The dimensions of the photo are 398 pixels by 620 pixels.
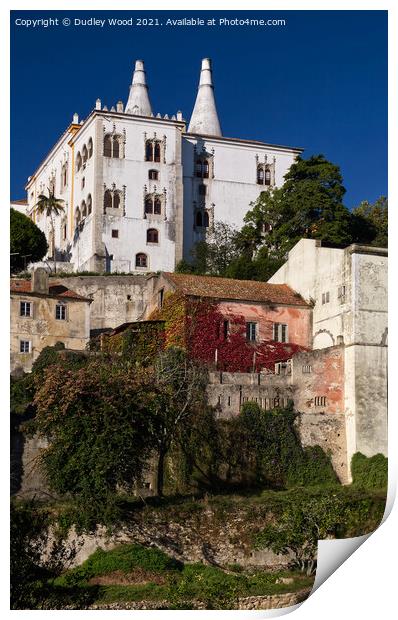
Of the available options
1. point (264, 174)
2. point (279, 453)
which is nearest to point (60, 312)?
point (279, 453)

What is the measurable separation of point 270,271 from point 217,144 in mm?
11068

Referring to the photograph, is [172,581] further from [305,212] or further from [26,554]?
[305,212]

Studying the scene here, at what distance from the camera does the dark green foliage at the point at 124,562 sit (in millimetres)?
18406

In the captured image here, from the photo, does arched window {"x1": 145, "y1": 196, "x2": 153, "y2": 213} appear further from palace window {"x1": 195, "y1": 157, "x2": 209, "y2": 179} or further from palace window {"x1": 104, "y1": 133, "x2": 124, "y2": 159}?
palace window {"x1": 195, "y1": 157, "x2": 209, "y2": 179}

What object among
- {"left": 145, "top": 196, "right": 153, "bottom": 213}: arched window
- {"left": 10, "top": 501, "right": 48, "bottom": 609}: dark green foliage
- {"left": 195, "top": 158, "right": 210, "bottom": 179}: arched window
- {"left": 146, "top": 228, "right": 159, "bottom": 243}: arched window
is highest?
{"left": 195, "top": 158, "right": 210, "bottom": 179}: arched window

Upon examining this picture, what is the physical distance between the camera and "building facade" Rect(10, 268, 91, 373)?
2384cm

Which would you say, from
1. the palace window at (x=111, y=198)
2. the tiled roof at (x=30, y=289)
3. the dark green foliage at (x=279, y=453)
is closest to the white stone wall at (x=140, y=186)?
the palace window at (x=111, y=198)

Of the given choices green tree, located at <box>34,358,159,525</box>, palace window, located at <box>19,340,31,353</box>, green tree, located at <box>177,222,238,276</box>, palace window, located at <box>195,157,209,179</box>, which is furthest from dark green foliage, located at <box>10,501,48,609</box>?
palace window, located at <box>195,157,209,179</box>

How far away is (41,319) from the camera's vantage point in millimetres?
25094

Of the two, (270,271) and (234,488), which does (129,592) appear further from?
(270,271)

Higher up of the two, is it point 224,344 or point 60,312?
point 60,312

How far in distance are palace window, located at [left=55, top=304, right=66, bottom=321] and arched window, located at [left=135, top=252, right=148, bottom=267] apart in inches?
550

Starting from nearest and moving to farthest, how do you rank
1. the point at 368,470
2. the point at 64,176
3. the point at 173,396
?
the point at 173,396 → the point at 368,470 → the point at 64,176

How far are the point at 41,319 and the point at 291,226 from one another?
1412 centimetres
